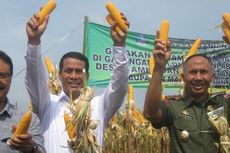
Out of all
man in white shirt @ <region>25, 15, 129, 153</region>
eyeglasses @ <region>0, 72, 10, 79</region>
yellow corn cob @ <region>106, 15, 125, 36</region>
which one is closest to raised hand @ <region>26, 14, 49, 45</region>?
man in white shirt @ <region>25, 15, 129, 153</region>

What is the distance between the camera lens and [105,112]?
9.98 ft

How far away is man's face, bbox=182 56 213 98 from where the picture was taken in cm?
285

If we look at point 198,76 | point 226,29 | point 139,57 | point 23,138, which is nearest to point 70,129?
point 23,138

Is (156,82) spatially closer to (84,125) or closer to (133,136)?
(84,125)

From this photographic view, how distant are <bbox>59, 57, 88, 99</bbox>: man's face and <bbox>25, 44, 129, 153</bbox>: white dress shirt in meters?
0.08

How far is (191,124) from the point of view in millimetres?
2867

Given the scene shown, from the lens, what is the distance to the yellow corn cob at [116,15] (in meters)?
2.89

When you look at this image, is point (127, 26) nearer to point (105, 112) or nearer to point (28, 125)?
point (105, 112)

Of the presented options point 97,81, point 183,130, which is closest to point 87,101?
point 183,130

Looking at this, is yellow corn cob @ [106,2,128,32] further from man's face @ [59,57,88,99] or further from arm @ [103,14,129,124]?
man's face @ [59,57,88,99]

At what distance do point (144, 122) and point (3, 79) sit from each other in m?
3.22

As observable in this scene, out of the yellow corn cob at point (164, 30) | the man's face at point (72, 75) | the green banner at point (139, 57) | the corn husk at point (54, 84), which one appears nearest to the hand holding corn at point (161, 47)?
the yellow corn cob at point (164, 30)

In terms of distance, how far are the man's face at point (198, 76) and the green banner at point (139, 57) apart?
12.9 ft

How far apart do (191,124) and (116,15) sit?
0.90 metres
